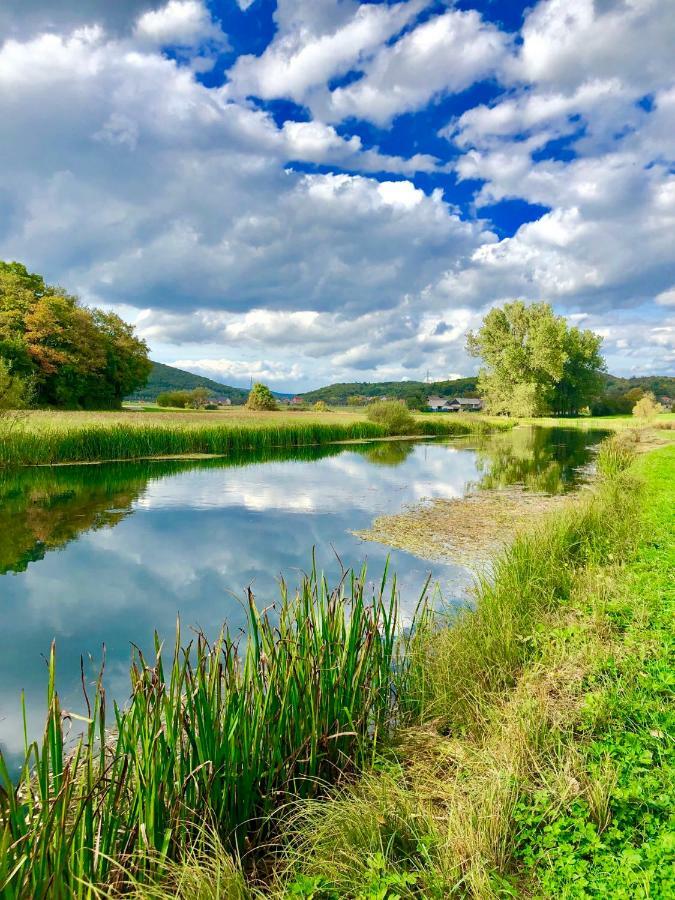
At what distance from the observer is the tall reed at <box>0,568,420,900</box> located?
2.17 meters

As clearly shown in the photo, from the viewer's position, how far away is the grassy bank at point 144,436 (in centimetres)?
1995

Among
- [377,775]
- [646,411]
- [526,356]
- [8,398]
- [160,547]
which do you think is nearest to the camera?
[377,775]

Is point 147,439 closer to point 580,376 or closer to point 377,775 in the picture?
point 377,775

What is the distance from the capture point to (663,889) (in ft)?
7.00

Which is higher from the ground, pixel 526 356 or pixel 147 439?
pixel 526 356

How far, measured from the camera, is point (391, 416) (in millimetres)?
42250

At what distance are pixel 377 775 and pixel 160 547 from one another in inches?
298

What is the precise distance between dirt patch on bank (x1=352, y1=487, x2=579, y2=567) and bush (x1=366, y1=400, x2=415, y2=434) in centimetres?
2613

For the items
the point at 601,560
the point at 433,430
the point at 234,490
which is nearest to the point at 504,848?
the point at 601,560

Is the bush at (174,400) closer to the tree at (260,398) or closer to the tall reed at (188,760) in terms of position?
the tree at (260,398)

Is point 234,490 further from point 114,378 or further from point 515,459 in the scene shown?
point 114,378

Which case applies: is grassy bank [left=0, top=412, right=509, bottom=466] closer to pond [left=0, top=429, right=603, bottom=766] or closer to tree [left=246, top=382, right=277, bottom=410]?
pond [left=0, top=429, right=603, bottom=766]

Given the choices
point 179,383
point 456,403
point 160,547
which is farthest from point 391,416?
point 179,383

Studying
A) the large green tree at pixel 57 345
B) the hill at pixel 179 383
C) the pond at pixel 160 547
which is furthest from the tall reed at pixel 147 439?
the hill at pixel 179 383
